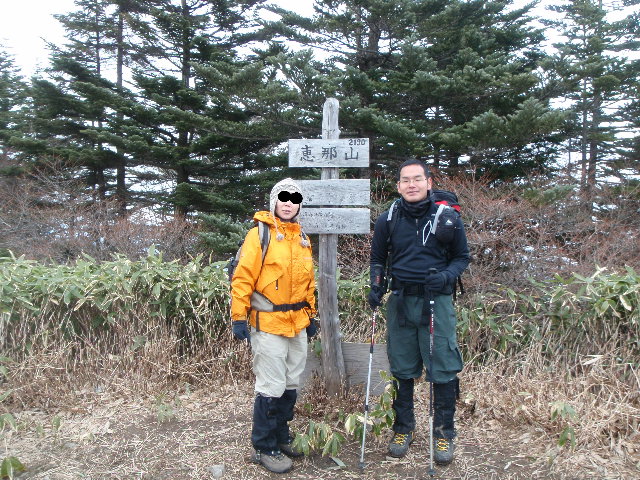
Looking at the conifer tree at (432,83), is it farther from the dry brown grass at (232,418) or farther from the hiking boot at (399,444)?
the hiking boot at (399,444)

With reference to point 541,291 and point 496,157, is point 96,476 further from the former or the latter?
point 496,157

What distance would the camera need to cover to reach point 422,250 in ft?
9.78

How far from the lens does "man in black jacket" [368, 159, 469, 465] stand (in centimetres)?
295

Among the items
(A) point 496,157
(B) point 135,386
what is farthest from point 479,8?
(B) point 135,386

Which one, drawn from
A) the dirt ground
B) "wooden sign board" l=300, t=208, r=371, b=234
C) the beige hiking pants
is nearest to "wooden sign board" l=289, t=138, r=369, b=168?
"wooden sign board" l=300, t=208, r=371, b=234

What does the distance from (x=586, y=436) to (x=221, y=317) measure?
119 inches

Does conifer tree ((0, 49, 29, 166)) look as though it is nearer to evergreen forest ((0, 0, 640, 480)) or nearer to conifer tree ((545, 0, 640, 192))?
evergreen forest ((0, 0, 640, 480))

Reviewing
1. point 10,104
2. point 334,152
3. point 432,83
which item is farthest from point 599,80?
point 10,104

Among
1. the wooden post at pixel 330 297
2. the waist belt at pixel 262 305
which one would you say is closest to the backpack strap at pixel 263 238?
the waist belt at pixel 262 305

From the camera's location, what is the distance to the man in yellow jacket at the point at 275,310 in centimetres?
285

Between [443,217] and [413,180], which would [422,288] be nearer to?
[443,217]

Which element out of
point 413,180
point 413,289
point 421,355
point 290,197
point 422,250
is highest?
point 413,180

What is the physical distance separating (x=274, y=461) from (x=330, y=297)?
4.29 ft

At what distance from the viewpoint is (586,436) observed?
10.4 ft
